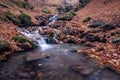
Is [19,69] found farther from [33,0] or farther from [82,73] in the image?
[33,0]

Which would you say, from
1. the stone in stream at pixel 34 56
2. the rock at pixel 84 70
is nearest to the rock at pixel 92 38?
the stone in stream at pixel 34 56

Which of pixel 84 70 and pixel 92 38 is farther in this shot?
pixel 92 38

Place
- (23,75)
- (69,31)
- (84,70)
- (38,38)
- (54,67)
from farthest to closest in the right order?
(69,31), (38,38), (54,67), (84,70), (23,75)

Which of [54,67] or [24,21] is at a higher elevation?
[24,21]

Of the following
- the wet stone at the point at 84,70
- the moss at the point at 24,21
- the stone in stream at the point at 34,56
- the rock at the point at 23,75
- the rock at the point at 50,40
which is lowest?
the wet stone at the point at 84,70

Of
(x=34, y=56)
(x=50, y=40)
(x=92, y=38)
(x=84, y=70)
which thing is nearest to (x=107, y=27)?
(x=92, y=38)

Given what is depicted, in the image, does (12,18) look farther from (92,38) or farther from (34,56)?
(92,38)

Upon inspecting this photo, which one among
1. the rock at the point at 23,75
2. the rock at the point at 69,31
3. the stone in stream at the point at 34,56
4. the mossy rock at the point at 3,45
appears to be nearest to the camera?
the rock at the point at 23,75

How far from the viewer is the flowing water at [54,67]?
7840 mm

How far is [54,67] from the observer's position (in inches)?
356

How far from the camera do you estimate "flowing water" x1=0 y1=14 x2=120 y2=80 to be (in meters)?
7.84

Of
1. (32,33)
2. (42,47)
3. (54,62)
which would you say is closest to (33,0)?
(32,33)

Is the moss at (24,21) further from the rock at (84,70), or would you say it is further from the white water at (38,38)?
the rock at (84,70)

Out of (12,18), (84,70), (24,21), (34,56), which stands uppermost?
(12,18)
